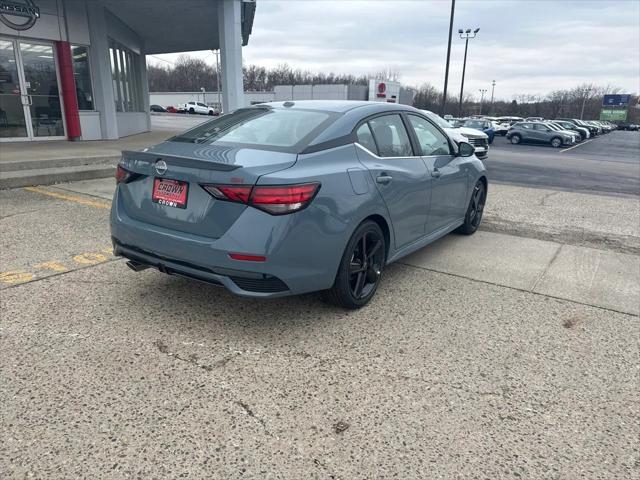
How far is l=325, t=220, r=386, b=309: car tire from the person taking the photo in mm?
3398

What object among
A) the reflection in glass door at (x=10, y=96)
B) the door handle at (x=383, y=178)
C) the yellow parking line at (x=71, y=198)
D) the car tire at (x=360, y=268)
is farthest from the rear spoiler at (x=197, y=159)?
the reflection in glass door at (x=10, y=96)

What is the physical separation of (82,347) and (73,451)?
98 centimetres

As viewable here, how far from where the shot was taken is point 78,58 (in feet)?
44.4

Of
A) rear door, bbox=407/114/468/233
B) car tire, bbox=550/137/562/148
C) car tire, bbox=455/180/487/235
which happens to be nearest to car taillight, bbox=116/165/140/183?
rear door, bbox=407/114/468/233

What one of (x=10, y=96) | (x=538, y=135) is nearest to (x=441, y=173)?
(x=10, y=96)

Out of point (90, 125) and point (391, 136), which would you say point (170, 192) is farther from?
point (90, 125)

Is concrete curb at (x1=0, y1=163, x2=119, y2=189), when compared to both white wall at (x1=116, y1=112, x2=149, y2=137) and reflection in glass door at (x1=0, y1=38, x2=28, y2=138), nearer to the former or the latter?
reflection in glass door at (x1=0, y1=38, x2=28, y2=138)

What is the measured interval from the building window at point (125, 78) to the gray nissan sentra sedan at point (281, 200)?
13.9m

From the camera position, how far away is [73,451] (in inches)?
85.0

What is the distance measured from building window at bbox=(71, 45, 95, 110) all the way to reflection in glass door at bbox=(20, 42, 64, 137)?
61 cm

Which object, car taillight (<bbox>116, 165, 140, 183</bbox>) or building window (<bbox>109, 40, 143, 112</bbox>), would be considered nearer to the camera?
car taillight (<bbox>116, 165, 140, 183</bbox>)

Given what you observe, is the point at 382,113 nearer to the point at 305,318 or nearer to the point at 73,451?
the point at 305,318

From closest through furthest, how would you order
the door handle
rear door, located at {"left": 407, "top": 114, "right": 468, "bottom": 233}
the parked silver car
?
the door handle, rear door, located at {"left": 407, "top": 114, "right": 468, "bottom": 233}, the parked silver car

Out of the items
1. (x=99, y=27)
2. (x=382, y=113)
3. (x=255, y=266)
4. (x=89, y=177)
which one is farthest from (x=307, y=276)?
(x=99, y=27)
